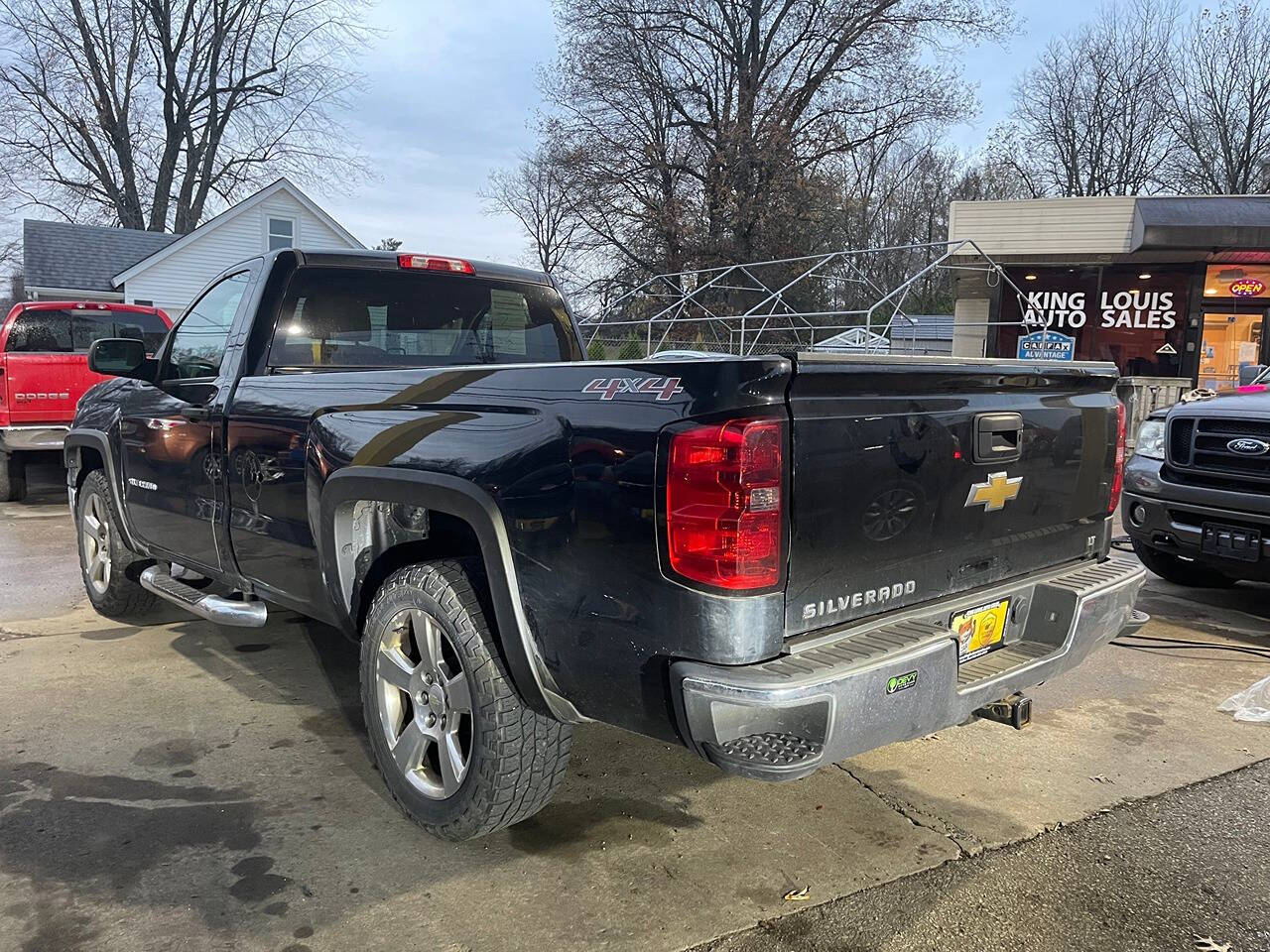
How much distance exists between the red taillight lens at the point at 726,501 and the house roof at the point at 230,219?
30.8m

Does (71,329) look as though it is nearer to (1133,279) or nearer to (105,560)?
(105,560)

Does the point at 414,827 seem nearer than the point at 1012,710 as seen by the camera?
No

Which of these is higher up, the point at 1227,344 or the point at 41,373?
the point at 1227,344

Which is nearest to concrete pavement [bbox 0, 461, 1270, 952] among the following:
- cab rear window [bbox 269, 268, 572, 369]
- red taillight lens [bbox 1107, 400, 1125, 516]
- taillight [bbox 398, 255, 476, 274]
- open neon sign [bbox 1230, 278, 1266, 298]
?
red taillight lens [bbox 1107, 400, 1125, 516]

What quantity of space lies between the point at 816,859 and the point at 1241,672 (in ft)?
10.4

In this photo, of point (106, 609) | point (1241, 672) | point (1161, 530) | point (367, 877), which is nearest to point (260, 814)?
point (367, 877)

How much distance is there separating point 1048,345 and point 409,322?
641 inches

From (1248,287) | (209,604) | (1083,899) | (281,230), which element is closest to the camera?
(1083,899)

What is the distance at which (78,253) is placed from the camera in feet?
98.3

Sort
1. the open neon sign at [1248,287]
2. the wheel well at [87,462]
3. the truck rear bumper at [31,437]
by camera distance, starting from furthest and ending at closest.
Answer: the open neon sign at [1248,287]
the truck rear bumper at [31,437]
the wheel well at [87,462]

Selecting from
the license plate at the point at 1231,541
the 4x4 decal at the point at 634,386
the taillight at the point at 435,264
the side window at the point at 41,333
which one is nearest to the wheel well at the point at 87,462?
the taillight at the point at 435,264

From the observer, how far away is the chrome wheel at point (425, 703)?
2.85 m

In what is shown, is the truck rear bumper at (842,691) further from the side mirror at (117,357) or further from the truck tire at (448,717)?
the side mirror at (117,357)

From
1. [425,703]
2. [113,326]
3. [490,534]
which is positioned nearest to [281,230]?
[113,326]
